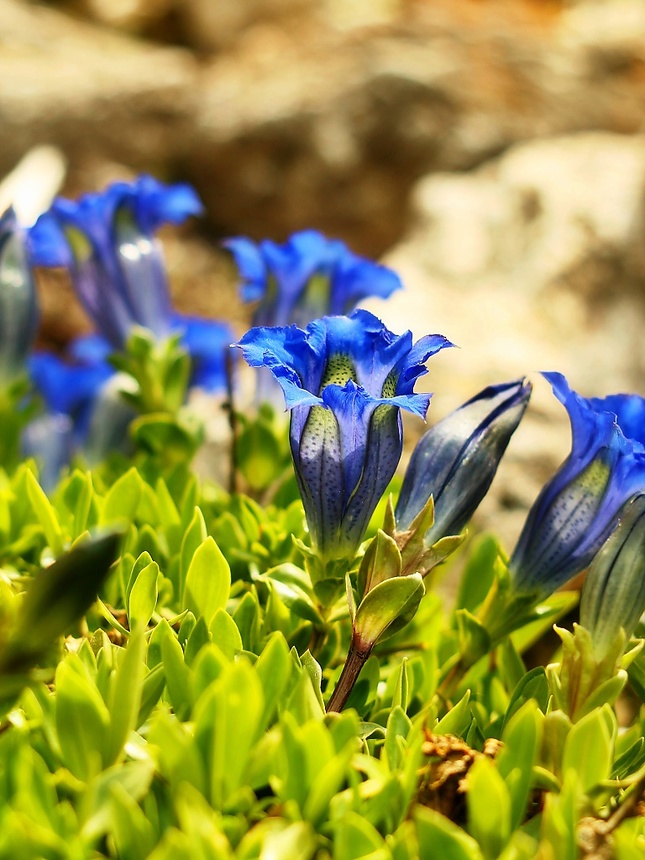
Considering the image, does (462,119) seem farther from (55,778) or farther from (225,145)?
(55,778)

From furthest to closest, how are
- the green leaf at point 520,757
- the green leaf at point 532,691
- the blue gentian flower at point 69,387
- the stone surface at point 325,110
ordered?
1. the stone surface at point 325,110
2. the blue gentian flower at point 69,387
3. the green leaf at point 532,691
4. the green leaf at point 520,757

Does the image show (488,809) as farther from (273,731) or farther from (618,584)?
(618,584)

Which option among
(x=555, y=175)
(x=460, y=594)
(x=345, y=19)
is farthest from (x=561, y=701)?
(x=345, y=19)

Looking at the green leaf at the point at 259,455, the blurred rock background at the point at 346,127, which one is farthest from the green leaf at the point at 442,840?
the blurred rock background at the point at 346,127

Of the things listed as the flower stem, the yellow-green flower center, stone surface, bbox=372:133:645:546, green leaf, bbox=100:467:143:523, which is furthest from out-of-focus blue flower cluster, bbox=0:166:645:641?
stone surface, bbox=372:133:645:546

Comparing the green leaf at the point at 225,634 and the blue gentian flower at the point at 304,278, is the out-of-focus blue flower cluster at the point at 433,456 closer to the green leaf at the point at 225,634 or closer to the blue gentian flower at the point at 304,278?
the green leaf at the point at 225,634

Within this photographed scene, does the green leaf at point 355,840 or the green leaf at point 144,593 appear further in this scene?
the green leaf at point 144,593
